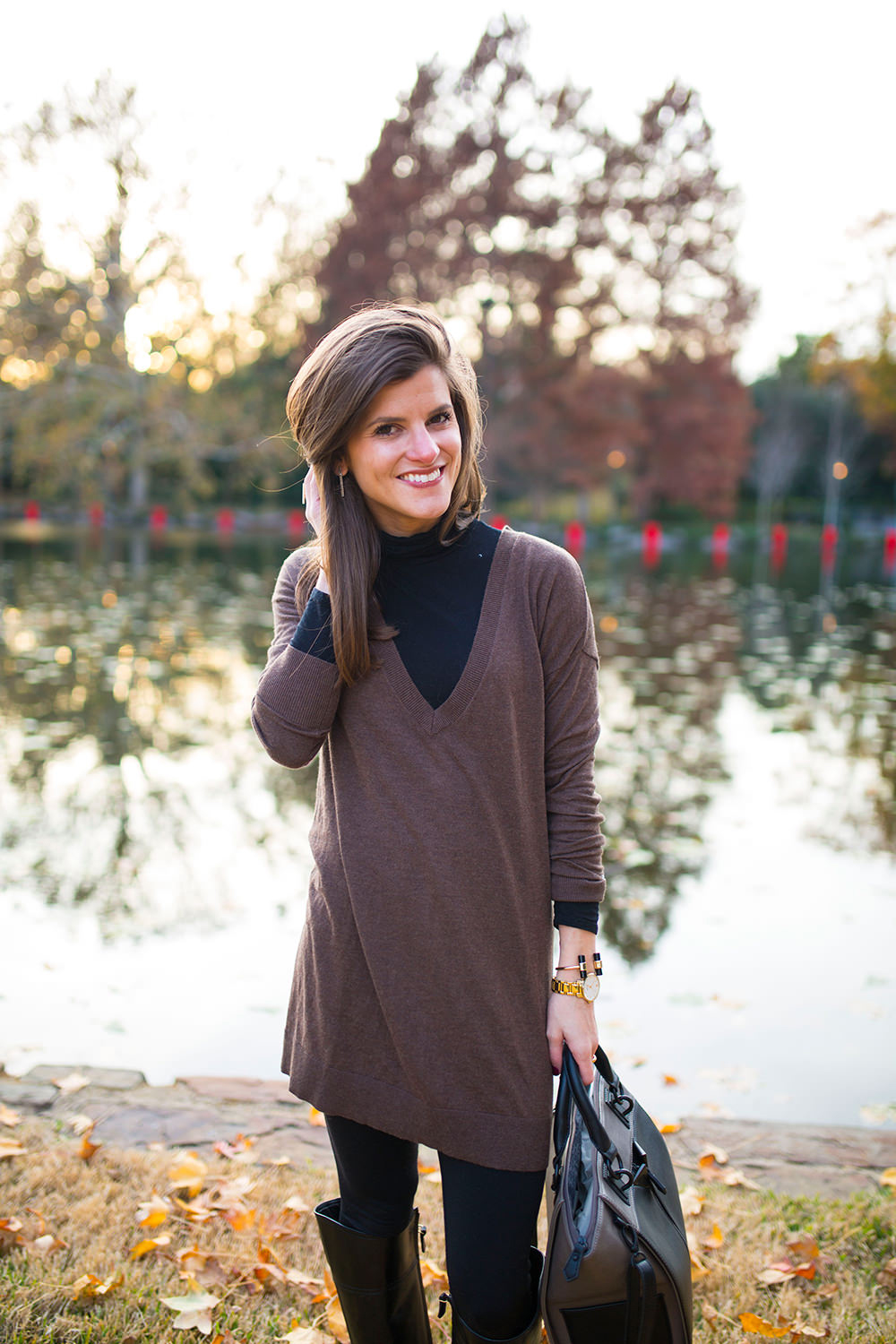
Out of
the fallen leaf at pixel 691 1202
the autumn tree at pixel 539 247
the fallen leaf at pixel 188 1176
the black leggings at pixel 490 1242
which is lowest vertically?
the fallen leaf at pixel 691 1202

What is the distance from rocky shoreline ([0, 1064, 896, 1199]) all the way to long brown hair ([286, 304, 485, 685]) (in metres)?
1.89

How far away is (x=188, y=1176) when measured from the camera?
2.78 metres

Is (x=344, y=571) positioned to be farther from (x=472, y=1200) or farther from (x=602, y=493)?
(x=602, y=493)

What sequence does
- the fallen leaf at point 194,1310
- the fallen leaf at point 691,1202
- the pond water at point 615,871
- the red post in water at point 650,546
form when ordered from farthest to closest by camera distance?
the red post in water at point 650,546 → the pond water at point 615,871 → the fallen leaf at point 691,1202 → the fallen leaf at point 194,1310

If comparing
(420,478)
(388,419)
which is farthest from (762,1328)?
(388,419)

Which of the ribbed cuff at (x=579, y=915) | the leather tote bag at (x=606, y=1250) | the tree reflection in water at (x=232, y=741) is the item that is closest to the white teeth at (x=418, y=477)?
the ribbed cuff at (x=579, y=915)

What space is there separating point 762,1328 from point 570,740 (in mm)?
1476

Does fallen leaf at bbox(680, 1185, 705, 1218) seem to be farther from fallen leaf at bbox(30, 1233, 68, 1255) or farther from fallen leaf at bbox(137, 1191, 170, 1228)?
fallen leaf at bbox(30, 1233, 68, 1255)

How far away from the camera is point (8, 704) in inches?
328

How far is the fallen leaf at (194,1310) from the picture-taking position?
2236mm

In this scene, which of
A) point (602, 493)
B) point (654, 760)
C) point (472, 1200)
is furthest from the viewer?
point (602, 493)

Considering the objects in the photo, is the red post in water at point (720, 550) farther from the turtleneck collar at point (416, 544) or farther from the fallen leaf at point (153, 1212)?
the turtleneck collar at point (416, 544)

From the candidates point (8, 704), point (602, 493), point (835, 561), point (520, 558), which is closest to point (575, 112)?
point (835, 561)

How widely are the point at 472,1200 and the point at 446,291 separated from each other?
1397 inches
